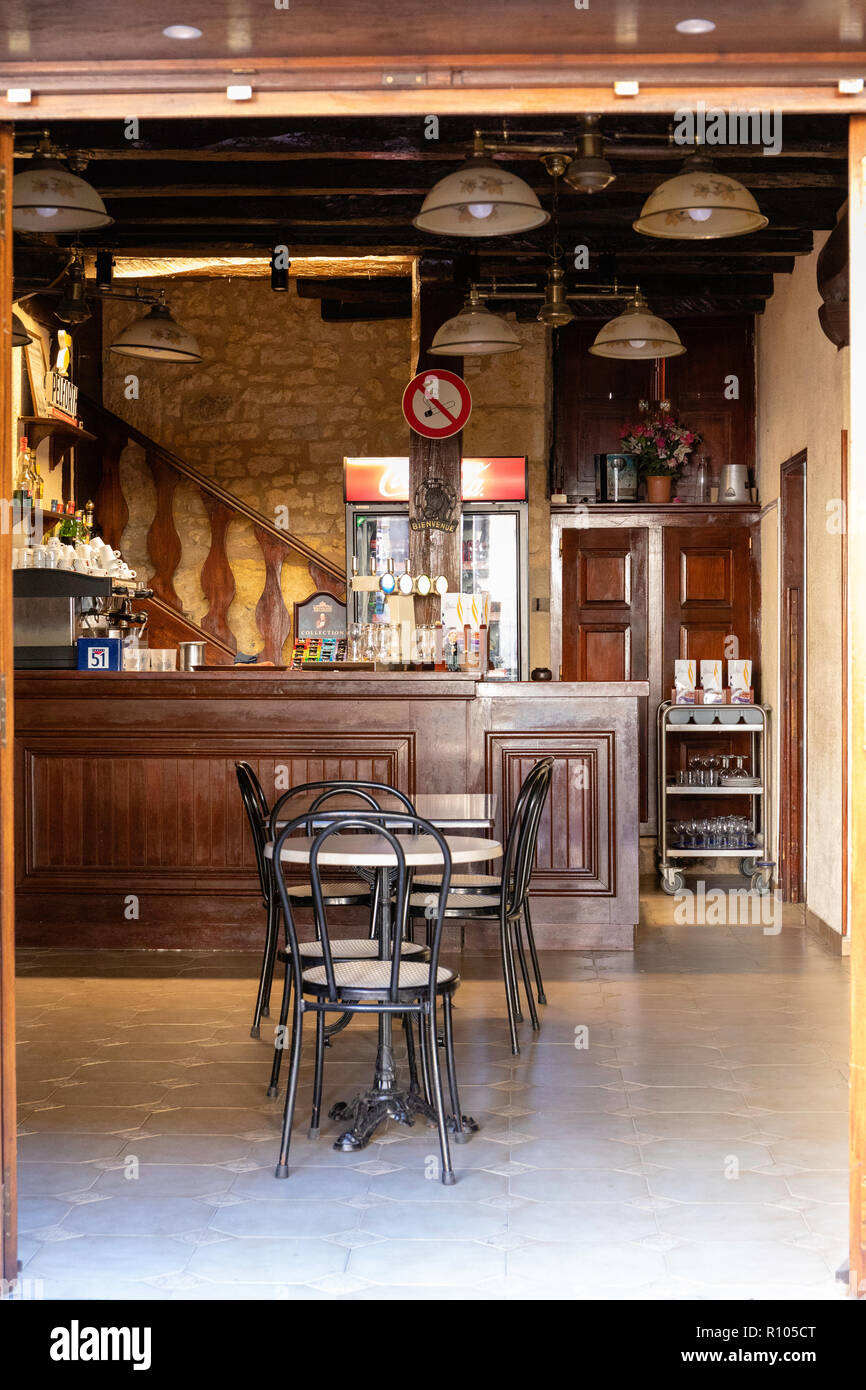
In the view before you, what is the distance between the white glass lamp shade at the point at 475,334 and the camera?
6.76 meters

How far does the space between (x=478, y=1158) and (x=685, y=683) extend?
5813mm

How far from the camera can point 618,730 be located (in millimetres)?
6738

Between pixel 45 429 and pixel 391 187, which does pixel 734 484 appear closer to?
pixel 391 187

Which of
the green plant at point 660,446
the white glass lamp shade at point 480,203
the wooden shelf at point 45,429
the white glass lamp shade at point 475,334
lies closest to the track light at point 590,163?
the white glass lamp shade at point 480,203

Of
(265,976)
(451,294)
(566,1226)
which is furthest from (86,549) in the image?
(566,1226)

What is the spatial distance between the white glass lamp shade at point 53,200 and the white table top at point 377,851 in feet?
8.48

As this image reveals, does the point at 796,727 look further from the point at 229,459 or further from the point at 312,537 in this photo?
the point at 229,459

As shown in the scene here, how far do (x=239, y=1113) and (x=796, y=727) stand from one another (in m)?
5.15

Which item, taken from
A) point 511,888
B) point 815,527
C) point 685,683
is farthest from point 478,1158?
point 685,683

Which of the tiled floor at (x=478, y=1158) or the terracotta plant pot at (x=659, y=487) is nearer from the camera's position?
the tiled floor at (x=478, y=1158)

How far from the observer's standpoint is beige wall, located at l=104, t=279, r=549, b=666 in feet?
35.6

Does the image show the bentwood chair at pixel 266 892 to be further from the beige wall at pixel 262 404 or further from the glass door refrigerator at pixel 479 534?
the beige wall at pixel 262 404

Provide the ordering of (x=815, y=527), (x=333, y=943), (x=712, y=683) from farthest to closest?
(x=712, y=683), (x=815, y=527), (x=333, y=943)

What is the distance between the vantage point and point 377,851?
12.6ft
